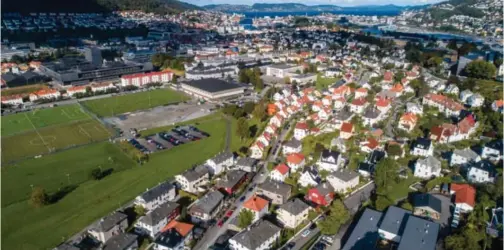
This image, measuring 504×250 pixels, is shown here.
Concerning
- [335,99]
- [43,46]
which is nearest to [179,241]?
[335,99]

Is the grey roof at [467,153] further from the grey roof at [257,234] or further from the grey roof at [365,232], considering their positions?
the grey roof at [257,234]

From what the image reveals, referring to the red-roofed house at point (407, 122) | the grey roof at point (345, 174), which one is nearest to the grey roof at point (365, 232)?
the grey roof at point (345, 174)

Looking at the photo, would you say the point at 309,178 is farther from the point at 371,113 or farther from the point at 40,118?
the point at 40,118

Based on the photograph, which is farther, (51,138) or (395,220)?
(51,138)

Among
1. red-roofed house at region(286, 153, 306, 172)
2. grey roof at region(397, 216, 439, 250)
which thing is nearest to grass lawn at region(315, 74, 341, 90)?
red-roofed house at region(286, 153, 306, 172)

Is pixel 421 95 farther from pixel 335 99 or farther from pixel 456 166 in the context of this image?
pixel 456 166

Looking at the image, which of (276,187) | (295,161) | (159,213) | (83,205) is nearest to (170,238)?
(159,213)

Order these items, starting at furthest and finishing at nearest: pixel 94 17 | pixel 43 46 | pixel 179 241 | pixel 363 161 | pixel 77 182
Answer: pixel 94 17 → pixel 43 46 → pixel 363 161 → pixel 77 182 → pixel 179 241
